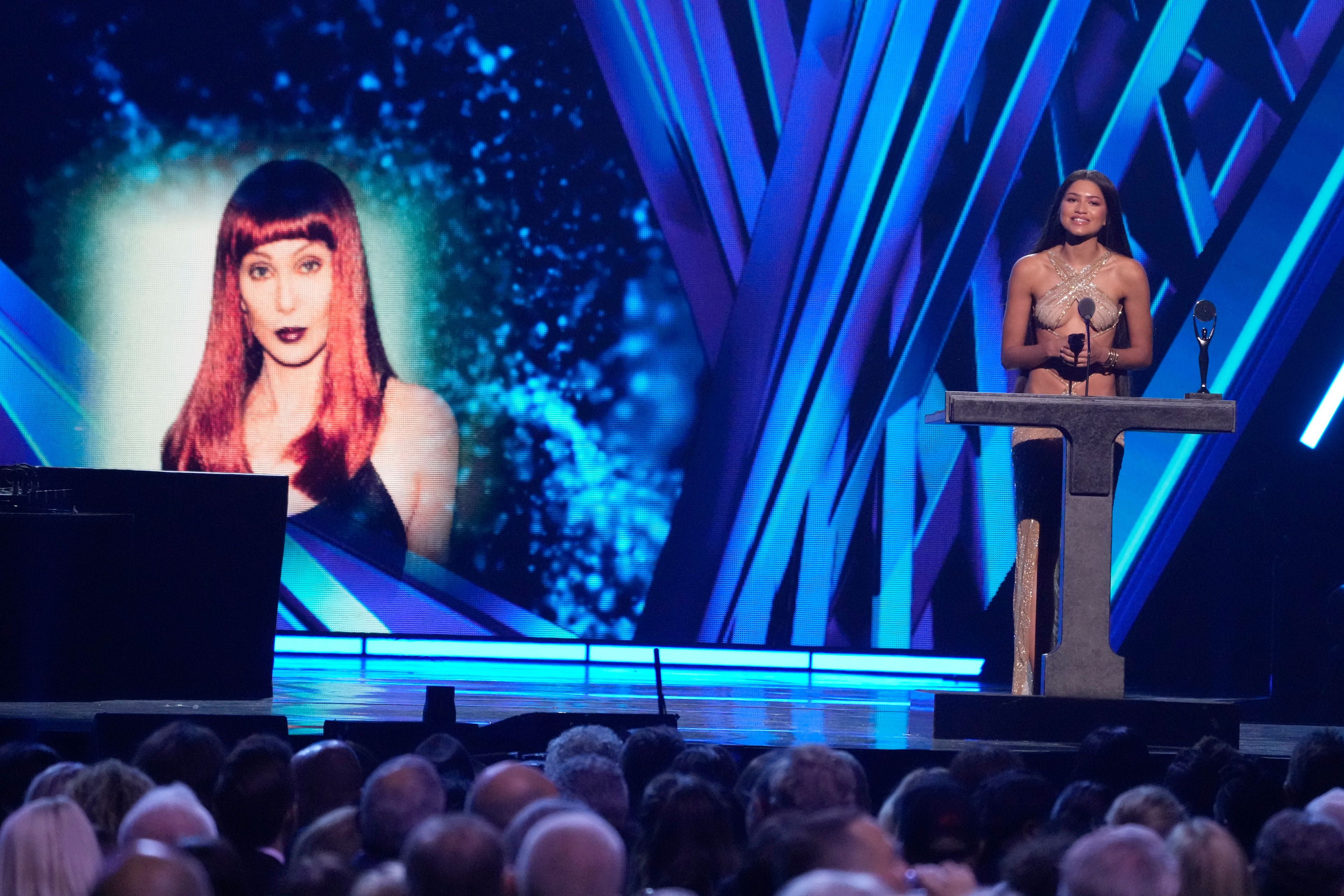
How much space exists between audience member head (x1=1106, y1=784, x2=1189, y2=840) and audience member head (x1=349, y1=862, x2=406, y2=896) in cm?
138

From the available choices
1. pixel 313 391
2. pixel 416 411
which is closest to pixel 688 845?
pixel 416 411

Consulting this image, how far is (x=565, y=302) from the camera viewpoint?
784 centimetres

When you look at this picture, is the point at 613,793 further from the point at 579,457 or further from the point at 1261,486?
the point at 1261,486

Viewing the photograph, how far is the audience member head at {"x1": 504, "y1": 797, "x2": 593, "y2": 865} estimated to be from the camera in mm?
2400

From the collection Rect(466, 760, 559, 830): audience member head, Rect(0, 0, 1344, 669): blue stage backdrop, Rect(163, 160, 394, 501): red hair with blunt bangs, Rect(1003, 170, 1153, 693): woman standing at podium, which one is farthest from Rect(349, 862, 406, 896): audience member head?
Rect(163, 160, 394, 501): red hair with blunt bangs

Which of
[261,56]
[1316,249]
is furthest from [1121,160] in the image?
[261,56]

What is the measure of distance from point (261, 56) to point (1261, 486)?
220 inches

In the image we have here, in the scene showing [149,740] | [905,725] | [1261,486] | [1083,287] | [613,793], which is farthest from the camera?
[1261,486]

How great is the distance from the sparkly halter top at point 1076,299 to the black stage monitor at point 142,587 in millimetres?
2733

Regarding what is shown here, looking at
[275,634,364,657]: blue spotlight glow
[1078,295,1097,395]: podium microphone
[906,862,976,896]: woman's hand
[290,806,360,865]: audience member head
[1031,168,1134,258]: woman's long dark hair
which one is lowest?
[906,862,976,896]: woman's hand

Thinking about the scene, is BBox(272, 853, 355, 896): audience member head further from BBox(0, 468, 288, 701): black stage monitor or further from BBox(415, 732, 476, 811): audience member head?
BBox(0, 468, 288, 701): black stage monitor

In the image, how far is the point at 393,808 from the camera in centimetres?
268

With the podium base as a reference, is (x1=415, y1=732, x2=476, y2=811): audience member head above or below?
below

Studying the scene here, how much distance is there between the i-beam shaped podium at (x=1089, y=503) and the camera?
4.56 meters
